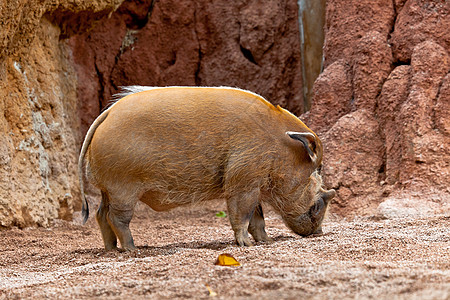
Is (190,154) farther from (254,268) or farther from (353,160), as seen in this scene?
(353,160)

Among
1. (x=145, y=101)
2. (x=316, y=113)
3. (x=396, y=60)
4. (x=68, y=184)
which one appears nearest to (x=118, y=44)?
(x=68, y=184)

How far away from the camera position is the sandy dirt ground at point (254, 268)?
242 cm

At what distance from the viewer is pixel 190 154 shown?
171 inches

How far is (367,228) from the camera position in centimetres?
496

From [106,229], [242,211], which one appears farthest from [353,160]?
[106,229]

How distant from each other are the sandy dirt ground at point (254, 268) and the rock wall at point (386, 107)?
3.25ft

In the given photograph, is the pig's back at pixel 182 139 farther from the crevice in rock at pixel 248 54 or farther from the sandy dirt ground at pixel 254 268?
the crevice in rock at pixel 248 54

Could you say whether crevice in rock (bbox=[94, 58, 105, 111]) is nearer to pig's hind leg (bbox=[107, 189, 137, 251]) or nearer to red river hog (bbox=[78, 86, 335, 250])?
red river hog (bbox=[78, 86, 335, 250])

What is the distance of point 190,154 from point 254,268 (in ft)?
5.23

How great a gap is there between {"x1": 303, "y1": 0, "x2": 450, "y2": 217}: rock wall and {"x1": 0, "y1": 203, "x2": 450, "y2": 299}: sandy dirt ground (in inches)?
39.0

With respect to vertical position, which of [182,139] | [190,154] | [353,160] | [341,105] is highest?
[182,139]

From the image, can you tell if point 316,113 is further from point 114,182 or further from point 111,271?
point 111,271

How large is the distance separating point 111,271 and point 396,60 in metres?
4.75

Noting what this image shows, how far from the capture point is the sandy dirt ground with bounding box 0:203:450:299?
95.2 inches
